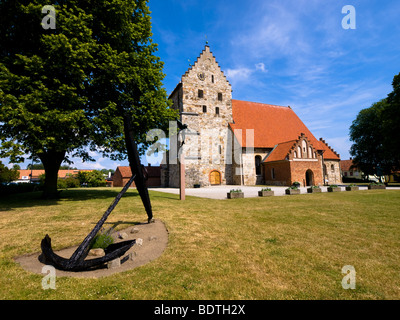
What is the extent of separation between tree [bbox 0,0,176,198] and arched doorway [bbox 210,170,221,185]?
646 inches

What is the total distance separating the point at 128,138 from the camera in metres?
5.19

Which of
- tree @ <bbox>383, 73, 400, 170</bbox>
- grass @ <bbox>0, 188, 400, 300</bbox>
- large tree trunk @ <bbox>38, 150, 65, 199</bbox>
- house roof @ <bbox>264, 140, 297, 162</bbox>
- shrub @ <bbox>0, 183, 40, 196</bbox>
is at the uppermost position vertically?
tree @ <bbox>383, 73, 400, 170</bbox>

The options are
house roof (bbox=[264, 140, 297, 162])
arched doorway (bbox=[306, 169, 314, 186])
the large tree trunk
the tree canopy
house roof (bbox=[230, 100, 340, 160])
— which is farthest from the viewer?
the tree canopy

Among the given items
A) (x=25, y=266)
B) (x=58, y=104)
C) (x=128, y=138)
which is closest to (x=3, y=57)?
(x=58, y=104)

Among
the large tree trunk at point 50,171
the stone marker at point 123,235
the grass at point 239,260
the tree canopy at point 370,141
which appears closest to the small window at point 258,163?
the tree canopy at point 370,141

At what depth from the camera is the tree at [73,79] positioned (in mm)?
8344

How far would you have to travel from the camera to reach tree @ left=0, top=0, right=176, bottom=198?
8.34m

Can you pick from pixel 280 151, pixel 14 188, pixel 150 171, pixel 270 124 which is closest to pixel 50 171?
pixel 14 188

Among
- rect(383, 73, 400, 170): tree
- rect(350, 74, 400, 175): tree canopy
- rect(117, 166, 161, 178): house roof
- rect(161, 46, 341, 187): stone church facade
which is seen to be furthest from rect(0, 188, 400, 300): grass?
rect(350, 74, 400, 175): tree canopy

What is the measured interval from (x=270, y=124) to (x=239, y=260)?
32.5 metres

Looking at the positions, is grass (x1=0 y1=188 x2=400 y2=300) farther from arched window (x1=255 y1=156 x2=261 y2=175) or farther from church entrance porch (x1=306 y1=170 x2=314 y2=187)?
arched window (x1=255 y1=156 x2=261 y2=175)

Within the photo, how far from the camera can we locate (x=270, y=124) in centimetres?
3297

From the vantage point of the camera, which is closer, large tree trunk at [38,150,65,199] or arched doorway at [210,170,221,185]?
large tree trunk at [38,150,65,199]
